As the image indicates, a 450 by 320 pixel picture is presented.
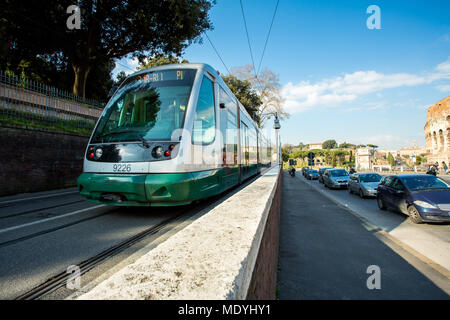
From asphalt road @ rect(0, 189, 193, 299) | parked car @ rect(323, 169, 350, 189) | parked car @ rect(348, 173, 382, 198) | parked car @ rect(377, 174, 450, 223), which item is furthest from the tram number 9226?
parked car @ rect(323, 169, 350, 189)

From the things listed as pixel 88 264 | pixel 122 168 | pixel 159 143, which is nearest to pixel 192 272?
pixel 88 264

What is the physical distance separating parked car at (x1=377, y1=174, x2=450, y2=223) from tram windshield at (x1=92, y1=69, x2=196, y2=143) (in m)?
7.39

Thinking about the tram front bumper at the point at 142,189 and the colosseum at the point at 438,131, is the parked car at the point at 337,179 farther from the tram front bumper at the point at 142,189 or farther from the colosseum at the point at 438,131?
the colosseum at the point at 438,131

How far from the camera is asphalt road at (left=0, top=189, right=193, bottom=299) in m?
2.29

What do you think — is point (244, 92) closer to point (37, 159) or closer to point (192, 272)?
point (37, 159)

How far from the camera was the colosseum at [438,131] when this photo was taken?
5698cm

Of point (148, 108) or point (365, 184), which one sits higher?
point (148, 108)

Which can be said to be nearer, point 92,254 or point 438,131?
point 92,254

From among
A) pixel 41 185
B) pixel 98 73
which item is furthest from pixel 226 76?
pixel 41 185

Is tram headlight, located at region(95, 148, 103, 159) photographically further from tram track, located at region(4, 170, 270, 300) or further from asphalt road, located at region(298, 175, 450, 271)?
asphalt road, located at region(298, 175, 450, 271)

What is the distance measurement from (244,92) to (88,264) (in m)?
35.4

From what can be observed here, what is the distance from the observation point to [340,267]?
4320 mm

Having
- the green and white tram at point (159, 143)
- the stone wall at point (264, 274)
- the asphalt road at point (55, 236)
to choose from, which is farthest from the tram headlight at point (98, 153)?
the stone wall at point (264, 274)

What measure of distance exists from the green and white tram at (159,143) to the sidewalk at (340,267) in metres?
2.12
